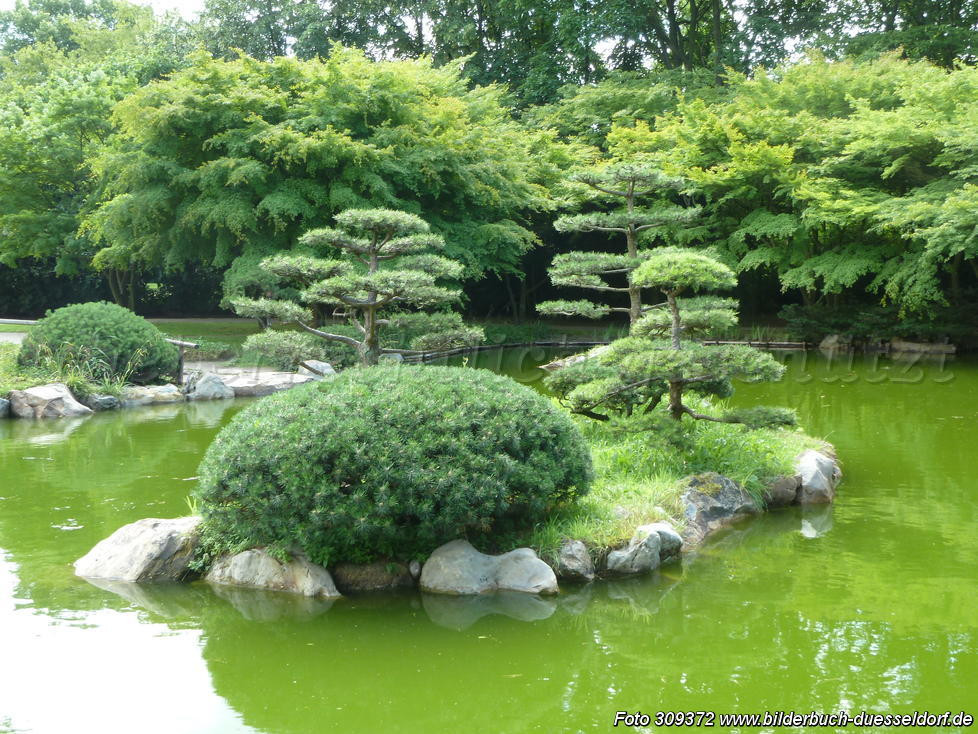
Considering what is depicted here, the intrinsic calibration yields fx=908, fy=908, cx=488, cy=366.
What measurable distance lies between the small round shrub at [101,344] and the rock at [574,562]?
764 centimetres

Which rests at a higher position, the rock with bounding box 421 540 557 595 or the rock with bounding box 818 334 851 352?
the rock with bounding box 421 540 557 595

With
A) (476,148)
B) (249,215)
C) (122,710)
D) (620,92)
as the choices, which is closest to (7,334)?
(249,215)

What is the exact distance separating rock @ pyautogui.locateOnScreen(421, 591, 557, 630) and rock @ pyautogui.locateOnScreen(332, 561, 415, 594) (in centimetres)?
21

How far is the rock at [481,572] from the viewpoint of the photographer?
4.59 metres

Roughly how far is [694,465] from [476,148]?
37.1 ft

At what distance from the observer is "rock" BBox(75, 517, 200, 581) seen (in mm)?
4777

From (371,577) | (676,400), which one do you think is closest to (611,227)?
(676,400)

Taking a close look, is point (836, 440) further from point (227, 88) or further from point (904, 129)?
point (227, 88)

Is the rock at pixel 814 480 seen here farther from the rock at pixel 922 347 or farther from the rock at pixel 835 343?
the rock at pixel 835 343

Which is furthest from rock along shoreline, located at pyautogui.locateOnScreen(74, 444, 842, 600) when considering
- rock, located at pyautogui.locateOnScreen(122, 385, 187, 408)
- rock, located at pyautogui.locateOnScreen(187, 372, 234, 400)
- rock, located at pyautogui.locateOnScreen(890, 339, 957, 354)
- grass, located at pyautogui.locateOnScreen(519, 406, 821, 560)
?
rock, located at pyautogui.locateOnScreen(890, 339, 957, 354)

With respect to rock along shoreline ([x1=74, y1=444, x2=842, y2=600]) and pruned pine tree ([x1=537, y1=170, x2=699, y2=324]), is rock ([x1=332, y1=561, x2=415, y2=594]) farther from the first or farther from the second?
pruned pine tree ([x1=537, y1=170, x2=699, y2=324])

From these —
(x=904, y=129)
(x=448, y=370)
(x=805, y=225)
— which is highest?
(x=904, y=129)

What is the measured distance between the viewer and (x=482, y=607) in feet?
14.5

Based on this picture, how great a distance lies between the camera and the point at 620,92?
68.8 ft
